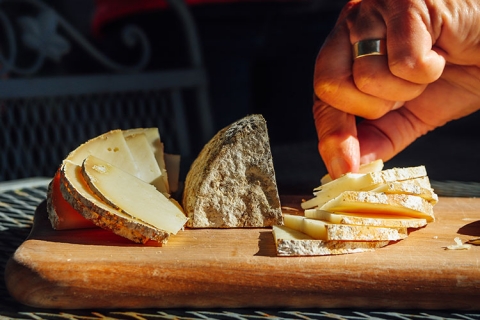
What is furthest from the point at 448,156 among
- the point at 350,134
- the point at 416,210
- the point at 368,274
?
the point at 368,274

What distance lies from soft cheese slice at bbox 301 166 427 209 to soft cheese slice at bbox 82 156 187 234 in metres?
0.36

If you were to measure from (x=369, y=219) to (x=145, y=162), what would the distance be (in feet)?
2.00

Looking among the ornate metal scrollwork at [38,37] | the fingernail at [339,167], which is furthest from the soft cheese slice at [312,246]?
the ornate metal scrollwork at [38,37]

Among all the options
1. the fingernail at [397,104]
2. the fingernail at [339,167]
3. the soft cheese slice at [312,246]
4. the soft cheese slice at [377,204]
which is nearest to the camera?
the soft cheese slice at [312,246]

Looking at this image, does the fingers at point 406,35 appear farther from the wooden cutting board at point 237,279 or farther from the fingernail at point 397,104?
the wooden cutting board at point 237,279

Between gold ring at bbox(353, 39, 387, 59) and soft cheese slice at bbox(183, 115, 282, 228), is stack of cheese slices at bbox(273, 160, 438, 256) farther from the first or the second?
gold ring at bbox(353, 39, 387, 59)

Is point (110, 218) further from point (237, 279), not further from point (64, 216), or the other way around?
point (237, 279)

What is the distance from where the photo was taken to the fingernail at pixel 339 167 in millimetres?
1613

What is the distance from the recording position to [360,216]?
4.37ft

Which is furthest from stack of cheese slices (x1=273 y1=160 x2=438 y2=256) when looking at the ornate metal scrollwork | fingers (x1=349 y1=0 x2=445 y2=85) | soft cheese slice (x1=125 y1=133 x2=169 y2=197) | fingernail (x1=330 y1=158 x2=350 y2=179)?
the ornate metal scrollwork

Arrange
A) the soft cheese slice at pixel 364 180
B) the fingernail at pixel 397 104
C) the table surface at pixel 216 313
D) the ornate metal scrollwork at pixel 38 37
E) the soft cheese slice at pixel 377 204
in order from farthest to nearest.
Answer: the ornate metal scrollwork at pixel 38 37 → the fingernail at pixel 397 104 → the soft cheese slice at pixel 364 180 → the soft cheese slice at pixel 377 204 → the table surface at pixel 216 313

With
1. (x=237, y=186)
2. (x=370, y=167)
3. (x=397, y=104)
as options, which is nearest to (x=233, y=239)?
(x=237, y=186)

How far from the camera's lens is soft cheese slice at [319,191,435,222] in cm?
131

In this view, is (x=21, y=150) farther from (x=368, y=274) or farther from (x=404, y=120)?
(x=368, y=274)
